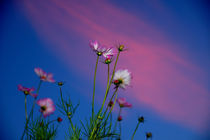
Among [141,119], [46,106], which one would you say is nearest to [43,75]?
[46,106]

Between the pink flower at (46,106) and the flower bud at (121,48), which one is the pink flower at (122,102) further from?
the pink flower at (46,106)

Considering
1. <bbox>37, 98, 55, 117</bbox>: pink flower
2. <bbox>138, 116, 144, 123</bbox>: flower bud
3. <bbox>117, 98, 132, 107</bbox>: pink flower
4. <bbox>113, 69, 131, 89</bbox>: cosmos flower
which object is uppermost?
<bbox>113, 69, 131, 89</bbox>: cosmos flower

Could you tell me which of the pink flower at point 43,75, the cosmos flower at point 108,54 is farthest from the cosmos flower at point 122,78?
the pink flower at point 43,75

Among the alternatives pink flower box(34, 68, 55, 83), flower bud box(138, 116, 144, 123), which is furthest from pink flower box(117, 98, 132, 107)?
pink flower box(34, 68, 55, 83)

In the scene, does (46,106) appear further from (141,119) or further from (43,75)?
(141,119)

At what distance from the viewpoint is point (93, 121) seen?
28.5 inches

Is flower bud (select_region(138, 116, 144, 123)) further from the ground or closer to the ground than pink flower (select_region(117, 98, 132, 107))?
closer to the ground

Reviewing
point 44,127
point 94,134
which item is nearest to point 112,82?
point 94,134

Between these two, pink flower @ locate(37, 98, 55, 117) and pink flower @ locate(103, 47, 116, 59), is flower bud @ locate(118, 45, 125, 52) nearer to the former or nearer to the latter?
pink flower @ locate(103, 47, 116, 59)

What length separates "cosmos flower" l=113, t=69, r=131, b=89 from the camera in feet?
2.29

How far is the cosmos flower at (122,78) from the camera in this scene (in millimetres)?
699

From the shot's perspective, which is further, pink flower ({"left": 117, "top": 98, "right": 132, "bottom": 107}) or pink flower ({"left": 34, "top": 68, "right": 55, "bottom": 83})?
pink flower ({"left": 117, "top": 98, "right": 132, "bottom": 107})

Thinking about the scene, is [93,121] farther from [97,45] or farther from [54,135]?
[97,45]

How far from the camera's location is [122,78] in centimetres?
71
